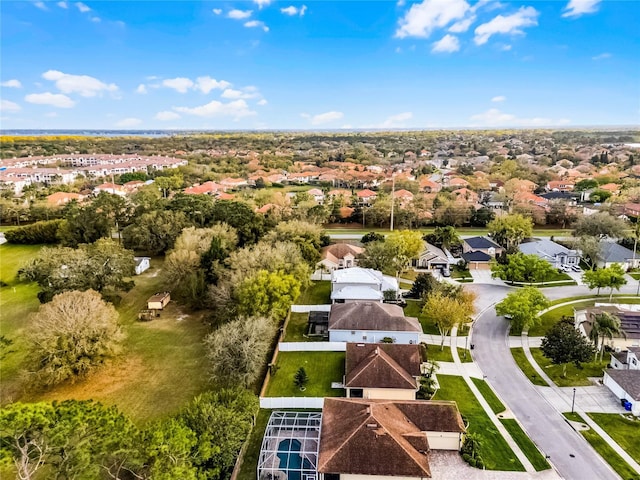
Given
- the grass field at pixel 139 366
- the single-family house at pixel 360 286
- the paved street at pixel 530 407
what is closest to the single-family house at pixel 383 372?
the paved street at pixel 530 407

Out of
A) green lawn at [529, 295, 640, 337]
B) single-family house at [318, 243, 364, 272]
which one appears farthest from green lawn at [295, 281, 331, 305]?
green lawn at [529, 295, 640, 337]

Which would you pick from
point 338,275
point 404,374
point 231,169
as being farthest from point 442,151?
point 404,374

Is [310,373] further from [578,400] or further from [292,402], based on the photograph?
Answer: [578,400]

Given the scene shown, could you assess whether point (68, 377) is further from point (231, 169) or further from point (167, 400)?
point (231, 169)

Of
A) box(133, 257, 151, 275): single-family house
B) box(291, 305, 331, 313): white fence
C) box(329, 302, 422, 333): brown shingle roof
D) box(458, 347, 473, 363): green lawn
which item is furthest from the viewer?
box(133, 257, 151, 275): single-family house

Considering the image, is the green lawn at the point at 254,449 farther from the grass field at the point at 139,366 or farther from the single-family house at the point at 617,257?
the single-family house at the point at 617,257

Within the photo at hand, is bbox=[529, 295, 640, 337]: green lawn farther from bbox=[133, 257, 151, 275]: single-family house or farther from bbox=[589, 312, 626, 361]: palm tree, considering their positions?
bbox=[133, 257, 151, 275]: single-family house

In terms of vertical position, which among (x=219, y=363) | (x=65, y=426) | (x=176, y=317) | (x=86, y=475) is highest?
(x=65, y=426)
